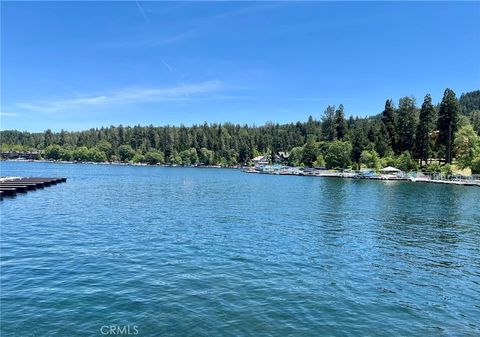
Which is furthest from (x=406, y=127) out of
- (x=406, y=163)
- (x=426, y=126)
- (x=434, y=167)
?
(x=434, y=167)

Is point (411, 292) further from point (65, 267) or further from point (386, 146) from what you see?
point (386, 146)

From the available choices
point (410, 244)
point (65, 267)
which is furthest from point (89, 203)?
point (410, 244)

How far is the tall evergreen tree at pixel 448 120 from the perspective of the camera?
121688 mm

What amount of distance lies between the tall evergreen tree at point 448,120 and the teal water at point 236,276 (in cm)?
9489

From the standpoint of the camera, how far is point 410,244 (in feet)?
98.0

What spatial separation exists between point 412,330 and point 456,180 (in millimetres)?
105373

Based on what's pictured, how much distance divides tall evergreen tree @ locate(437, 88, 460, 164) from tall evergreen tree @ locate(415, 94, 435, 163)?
13.1ft

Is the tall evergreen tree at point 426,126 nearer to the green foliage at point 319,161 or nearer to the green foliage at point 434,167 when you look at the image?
the green foliage at point 434,167

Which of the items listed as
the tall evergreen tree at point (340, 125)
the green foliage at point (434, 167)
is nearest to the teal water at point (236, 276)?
the green foliage at point (434, 167)

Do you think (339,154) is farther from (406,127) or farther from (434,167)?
(434,167)

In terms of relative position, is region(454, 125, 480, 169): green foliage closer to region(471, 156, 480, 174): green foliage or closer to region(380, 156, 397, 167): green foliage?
region(471, 156, 480, 174): green foliage

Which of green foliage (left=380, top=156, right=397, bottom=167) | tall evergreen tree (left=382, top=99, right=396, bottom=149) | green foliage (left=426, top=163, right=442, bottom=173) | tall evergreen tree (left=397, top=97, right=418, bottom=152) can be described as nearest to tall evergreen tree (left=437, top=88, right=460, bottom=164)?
green foliage (left=426, top=163, right=442, bottom=173)

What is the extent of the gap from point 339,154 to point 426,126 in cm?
3734

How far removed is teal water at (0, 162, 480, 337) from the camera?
48.0 ft
